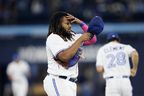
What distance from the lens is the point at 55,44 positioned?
7617mm

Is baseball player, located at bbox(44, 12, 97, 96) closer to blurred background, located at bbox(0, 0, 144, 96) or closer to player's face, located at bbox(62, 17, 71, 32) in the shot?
player's face, located at bbox(62, 17, 71, 32)

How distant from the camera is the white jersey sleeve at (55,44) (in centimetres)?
758

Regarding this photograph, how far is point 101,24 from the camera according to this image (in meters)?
7.59

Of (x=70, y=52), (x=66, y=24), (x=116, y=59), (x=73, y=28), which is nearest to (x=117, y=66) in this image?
(x=116, y=59)

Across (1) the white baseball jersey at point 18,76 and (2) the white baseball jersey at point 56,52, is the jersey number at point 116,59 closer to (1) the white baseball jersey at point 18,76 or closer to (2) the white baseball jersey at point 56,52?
(2) the white baseball jersey at point 56,52

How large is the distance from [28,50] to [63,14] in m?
13.8

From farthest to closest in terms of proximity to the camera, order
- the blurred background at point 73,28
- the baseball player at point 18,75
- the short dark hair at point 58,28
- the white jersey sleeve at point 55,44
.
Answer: the blurred background at point 73,28 < the baseball player at point 18,75 < the short dark hair at point 58,28 < the white jersey sleeve at point 55,44

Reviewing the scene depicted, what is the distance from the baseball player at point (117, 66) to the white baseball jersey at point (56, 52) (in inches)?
130

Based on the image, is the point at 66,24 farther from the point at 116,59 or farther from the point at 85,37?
the point at 116,59

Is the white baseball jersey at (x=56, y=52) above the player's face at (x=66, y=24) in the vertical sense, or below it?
below

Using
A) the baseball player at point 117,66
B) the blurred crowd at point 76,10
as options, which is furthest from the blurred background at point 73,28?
the baseball player at point 117,66

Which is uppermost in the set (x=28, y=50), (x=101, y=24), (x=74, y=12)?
(x=101, y=24)

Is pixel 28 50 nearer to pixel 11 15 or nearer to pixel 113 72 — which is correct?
pixel 11 15

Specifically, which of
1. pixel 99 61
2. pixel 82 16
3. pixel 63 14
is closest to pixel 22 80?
pixel 82 16
